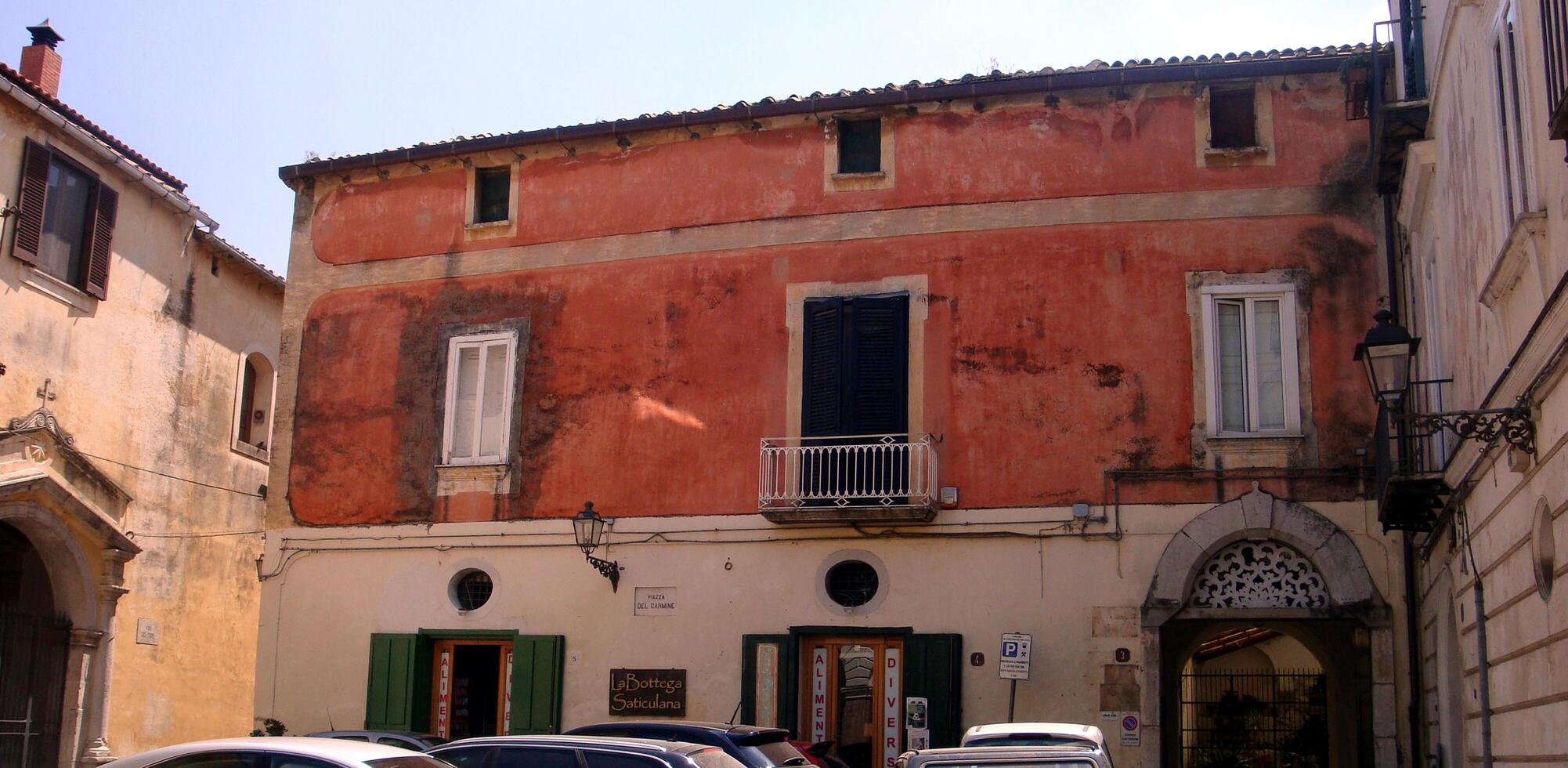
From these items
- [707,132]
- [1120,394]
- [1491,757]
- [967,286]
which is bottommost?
[1491,757]

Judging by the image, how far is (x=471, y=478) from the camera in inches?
715

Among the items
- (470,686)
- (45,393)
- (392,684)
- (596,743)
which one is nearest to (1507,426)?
(596,743)

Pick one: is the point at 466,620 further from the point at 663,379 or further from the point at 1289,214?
the point at 1289,214

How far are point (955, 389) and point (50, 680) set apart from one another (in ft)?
44.5

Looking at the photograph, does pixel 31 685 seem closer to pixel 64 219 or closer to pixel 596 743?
pixel 64 219

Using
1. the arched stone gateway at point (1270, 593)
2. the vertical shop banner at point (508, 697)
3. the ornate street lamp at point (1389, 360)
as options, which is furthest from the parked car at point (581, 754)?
the vertical shop banner at point (508, 697)

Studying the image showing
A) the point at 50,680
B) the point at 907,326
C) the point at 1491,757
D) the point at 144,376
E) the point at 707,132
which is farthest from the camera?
the point at 144,376

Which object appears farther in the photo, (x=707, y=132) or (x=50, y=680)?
(x=50, y=680)

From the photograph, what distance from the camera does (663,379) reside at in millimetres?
17797

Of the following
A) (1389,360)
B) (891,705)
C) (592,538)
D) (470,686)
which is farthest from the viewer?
(470,686)

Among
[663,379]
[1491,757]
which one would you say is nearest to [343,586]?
[663,379]

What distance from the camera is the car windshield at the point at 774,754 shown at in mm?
11023

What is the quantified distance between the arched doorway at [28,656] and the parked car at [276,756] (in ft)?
44.5

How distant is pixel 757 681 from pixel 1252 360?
6411mm
